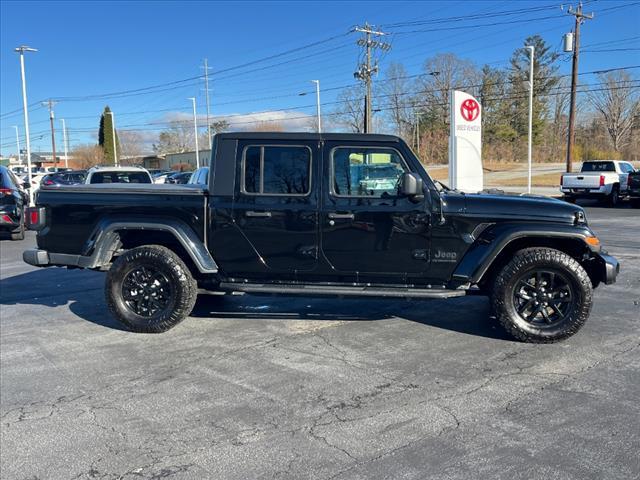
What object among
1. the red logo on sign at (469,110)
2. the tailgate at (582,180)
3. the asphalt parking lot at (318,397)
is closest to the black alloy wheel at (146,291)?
the asphalt parking lot at (318,397)

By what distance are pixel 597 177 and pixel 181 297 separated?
21562mm

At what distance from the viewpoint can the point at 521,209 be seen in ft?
16.6

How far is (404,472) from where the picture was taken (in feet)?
9.69

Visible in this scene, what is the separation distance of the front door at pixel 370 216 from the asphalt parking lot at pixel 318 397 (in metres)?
0.74

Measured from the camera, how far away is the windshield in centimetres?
2364

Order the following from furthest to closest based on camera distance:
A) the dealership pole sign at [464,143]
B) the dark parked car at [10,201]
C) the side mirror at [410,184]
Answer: the dealership pole sign at [464,143] → the dark parked car at [10,201] → the side mirror at [410,184]

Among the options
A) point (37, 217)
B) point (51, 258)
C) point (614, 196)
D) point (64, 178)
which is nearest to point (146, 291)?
point (51, 258)

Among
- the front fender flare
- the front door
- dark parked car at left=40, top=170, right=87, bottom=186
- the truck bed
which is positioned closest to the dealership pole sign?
the front fender flare

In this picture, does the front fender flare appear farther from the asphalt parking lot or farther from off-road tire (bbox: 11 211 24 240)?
off-road tire (bbox: 11 211 24 240)

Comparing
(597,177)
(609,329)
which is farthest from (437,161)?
(609,329)

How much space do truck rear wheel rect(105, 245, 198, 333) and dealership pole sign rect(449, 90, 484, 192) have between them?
985cm

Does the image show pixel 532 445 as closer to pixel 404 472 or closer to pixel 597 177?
pixel 404 472

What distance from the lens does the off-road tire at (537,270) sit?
196 inches

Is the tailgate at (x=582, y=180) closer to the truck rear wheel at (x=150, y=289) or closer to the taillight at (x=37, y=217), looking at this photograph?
the truck rear wheel at (x=150, y=289)
